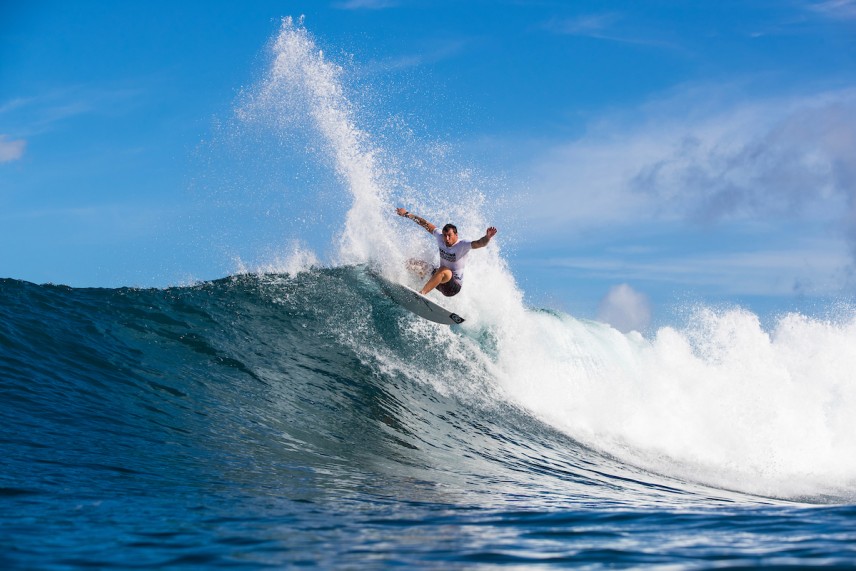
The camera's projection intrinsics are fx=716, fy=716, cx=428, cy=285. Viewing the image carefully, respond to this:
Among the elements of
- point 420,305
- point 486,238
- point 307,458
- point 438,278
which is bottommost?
point 307,458

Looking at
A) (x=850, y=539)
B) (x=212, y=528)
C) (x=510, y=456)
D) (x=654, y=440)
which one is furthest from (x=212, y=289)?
(x=850, y=539)

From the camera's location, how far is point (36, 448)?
6188mm

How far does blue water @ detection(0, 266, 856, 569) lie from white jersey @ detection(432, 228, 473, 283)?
150 centimetres

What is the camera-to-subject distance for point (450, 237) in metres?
10.8

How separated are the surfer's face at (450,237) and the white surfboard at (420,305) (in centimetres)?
94

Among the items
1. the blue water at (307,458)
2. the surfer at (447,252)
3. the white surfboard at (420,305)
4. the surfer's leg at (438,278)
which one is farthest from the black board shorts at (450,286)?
the blue water at (307,458)

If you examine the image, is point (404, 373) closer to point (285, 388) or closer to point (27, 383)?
point (285, 388)

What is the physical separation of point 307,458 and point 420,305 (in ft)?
15.5

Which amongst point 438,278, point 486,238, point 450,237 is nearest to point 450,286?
point 438,278

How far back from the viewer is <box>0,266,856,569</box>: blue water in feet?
12.1

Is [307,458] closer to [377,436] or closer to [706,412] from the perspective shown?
[377,436]

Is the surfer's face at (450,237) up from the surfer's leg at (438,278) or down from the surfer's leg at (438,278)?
up

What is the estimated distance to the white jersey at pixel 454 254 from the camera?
35.6 ft

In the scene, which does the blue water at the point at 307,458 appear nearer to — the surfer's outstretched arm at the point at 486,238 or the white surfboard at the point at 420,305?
the white surfboard at the point at 420,305
